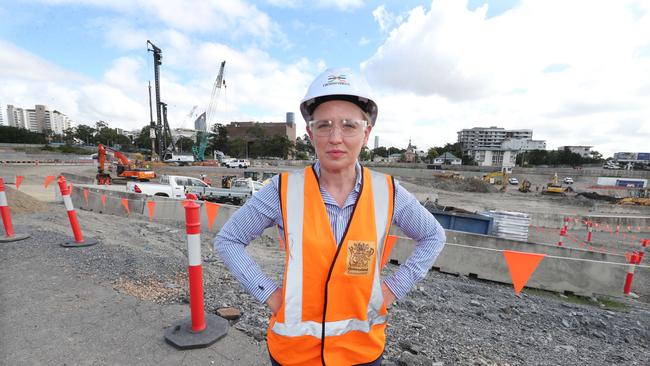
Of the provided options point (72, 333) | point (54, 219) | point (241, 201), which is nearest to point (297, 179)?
point (72, 333)

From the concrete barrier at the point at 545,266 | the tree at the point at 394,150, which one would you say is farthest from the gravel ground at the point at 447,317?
the tree at the point at 394,150

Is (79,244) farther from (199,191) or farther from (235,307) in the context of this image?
(199,191)

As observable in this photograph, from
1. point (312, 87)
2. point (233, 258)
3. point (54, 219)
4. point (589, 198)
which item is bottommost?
point (589, 198)

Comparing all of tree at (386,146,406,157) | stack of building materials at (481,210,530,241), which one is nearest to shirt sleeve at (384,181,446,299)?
stack of building materials at (481,210,530,241)

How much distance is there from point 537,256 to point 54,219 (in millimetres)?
9705

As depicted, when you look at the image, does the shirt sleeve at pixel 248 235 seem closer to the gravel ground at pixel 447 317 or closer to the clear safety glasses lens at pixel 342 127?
the clear safety glasses lens at pixel 342 127

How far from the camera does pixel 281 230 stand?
5.30ft

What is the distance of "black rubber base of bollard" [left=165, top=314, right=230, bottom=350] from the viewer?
94.7 inches

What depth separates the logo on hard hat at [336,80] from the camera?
1.47 meters

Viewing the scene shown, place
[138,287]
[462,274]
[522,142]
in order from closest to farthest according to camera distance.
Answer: [138,287] → [462,274] → [522,142]

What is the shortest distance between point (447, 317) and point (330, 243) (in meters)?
3.29

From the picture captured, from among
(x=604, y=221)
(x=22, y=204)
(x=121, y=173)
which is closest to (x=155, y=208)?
(x=22, y=204)

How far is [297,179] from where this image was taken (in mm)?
1519

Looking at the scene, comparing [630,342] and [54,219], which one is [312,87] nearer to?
[630,342]
